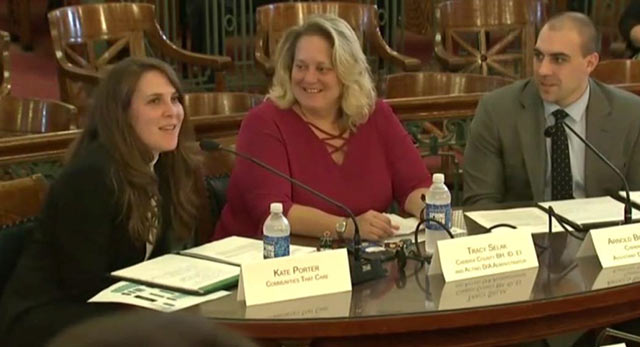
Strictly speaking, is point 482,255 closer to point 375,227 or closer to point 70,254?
point 375,227

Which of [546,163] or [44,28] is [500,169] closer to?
[546,163]

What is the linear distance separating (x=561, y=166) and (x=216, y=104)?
1331 mm

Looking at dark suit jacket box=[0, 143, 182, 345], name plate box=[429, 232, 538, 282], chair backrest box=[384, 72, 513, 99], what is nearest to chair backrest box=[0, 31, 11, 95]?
chair backrest box=[384, 72, 513, 99]

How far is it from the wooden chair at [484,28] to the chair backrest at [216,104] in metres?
1.65

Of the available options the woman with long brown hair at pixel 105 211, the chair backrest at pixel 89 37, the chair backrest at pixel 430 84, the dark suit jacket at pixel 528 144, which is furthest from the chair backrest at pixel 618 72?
the woman with long brown hair at pixel 105 211

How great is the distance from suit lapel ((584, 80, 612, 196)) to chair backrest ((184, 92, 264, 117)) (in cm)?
128

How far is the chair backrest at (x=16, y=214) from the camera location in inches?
109

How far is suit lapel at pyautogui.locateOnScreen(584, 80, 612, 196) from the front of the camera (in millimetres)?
3297

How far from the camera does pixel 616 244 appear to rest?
102 inches

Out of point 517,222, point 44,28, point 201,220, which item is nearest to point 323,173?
point 201,220

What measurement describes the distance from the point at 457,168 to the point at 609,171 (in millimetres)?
1003

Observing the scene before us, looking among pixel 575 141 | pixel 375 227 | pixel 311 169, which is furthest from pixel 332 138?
pixel 575 141

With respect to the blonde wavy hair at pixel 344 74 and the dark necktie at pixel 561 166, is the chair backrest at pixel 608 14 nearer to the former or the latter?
the dark necktie at pixel 561 166

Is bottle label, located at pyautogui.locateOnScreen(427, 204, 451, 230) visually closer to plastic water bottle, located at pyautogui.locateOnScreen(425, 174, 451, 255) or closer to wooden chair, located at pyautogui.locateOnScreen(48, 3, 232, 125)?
plastic water bottle, located at pyautogui.locateOnScreen(425, 174, 451, 255)
